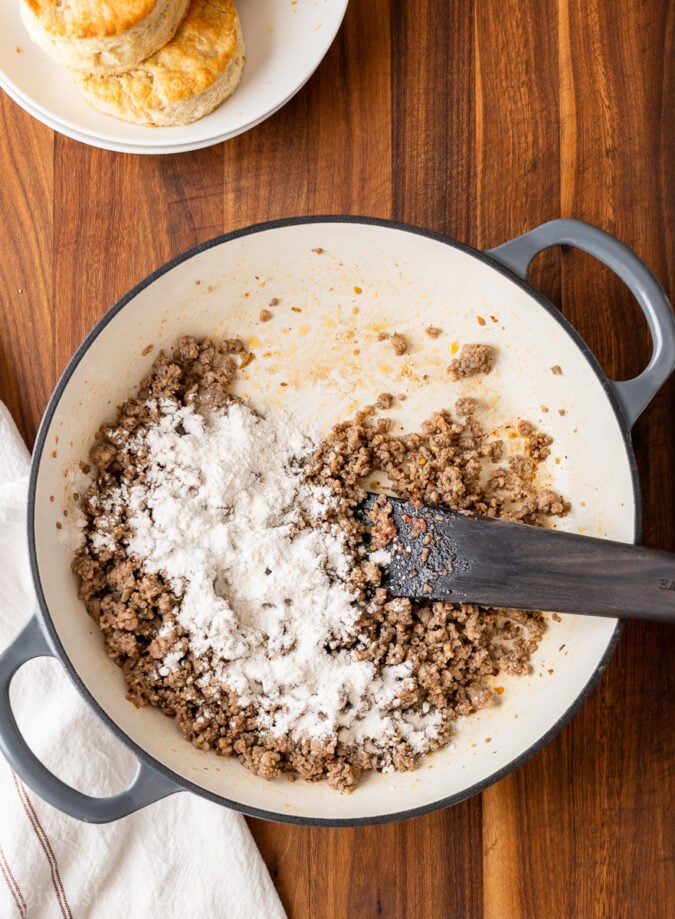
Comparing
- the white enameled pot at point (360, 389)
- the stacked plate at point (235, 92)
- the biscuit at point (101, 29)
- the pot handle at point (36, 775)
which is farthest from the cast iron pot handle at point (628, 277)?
the pot handle at point (36, 775)

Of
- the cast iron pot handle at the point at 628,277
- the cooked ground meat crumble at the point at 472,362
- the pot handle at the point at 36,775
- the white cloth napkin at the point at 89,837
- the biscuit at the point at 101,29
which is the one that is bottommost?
the white cloth napkin at the point at 89,837

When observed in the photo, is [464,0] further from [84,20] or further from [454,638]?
[454,638]

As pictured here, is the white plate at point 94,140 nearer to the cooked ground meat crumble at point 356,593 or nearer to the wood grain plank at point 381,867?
the cooked ground meat crumble at point 356,593

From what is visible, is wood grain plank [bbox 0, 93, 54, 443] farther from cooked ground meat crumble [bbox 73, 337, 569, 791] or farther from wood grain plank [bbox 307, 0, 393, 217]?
wood grain plank [bbox 307, 0, 393, 217]

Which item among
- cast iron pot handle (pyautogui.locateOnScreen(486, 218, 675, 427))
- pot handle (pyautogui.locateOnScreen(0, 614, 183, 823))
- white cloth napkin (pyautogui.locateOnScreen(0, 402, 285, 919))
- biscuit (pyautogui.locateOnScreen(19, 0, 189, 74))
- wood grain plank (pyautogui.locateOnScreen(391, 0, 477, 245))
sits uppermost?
biscuit (pyautogui.locateOnScreen(19, 0, 189, 74))

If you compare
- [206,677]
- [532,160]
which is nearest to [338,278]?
[532,160]

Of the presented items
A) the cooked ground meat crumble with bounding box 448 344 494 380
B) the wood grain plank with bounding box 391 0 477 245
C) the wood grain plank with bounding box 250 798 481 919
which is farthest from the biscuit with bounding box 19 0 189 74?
the wood grain plank with bounding box 250 798 481 919
